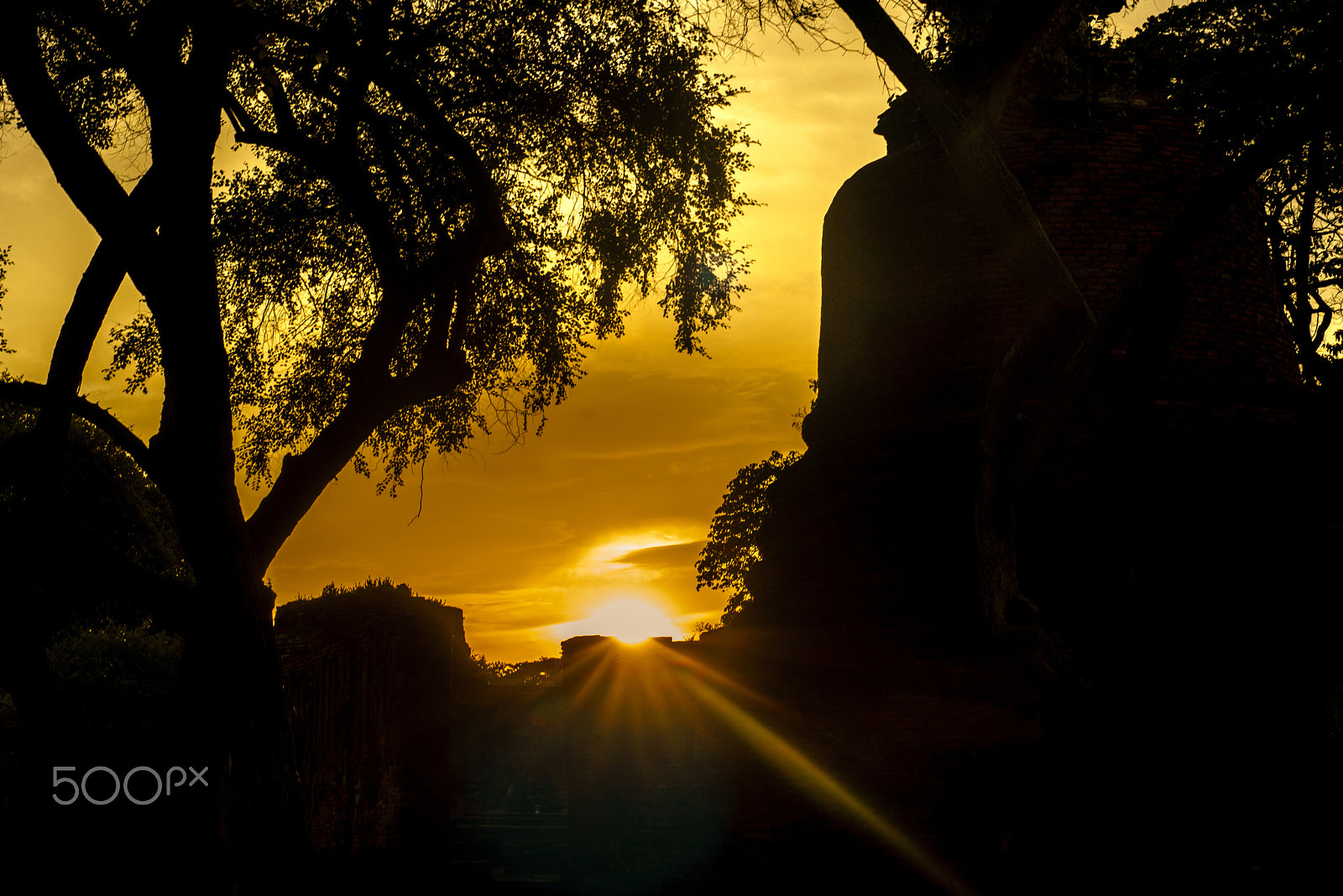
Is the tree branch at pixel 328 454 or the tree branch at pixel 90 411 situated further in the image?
the tree branch at pixel 328 454

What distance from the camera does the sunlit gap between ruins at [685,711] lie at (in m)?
8.03

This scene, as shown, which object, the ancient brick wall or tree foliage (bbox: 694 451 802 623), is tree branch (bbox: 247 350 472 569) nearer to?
the ancient brick wall

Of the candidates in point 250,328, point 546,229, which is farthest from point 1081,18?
point 250,328

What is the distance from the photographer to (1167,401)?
8469mm

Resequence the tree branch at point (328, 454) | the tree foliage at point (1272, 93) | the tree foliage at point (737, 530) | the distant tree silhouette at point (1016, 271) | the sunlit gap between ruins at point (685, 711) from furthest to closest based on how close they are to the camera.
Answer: the tree foliage at point (737, 530) < the tree foliage at point (1272, 93) < the sunlit gap between ruins at point (685, 711) < the tree branch at point (328, 454) < the distant tree silhouette at point (1016, 271)

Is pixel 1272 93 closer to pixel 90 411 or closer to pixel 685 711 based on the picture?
pixel 685 711

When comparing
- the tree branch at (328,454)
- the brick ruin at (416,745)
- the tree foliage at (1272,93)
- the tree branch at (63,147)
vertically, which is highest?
the tree foliage at (1272,93)

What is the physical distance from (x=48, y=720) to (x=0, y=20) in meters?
3.93

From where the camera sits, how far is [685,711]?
9797 mm

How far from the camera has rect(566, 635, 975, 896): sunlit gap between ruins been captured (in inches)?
316

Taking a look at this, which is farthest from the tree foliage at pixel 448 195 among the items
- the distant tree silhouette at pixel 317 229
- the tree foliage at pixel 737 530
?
the tree foliage at pixel 737 530

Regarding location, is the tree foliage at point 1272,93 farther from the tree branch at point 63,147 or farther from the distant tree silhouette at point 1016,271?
the tree branch at point 63,147

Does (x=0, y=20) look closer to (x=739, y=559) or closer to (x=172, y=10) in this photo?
(x=172, y=10)

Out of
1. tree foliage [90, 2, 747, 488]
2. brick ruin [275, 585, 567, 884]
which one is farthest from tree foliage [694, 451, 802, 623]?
tree foliage [90, 2, 747, 488]
